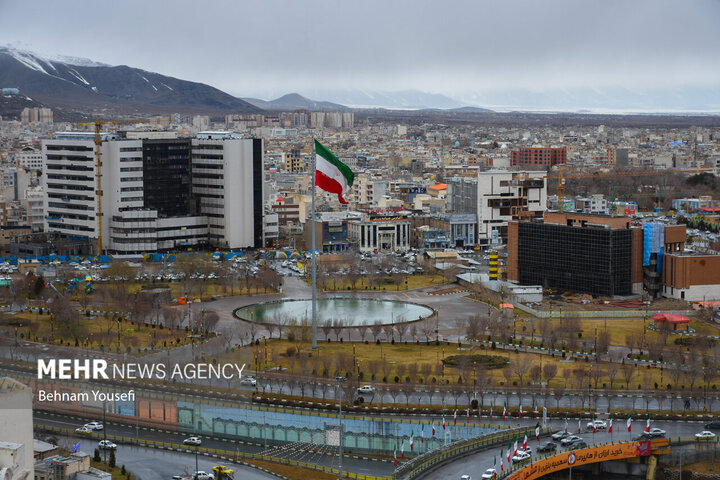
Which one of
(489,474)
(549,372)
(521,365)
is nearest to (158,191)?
(521,365)

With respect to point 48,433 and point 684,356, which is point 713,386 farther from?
point 48,433

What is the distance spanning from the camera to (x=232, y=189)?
46188 millimetres

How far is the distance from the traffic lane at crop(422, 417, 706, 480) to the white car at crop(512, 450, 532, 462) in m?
0.14

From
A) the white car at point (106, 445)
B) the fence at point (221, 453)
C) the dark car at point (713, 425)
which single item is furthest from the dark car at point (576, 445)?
the white car at point (106, 445)

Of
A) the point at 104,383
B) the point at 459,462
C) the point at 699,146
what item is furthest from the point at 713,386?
the point at 699,146

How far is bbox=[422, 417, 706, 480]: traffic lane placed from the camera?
62.5 ft

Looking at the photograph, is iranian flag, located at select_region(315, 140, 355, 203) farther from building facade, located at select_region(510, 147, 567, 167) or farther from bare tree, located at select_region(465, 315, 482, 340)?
building facade, located at select_region(510, 147, 567, 167)

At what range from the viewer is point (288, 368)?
1039 inches

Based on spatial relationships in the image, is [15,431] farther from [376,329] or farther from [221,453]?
[376,329]

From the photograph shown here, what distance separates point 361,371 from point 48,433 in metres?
7.29

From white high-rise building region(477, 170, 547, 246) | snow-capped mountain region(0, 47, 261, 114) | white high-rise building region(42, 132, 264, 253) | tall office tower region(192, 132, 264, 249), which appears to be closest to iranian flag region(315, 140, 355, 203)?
white high-rise building region(42, 132, 264, 253)

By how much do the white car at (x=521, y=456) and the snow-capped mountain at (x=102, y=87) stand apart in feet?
439

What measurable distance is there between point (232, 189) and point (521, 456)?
92.6 feet

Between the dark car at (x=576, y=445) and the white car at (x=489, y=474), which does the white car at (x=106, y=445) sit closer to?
the white car at (x=489, y=474)
